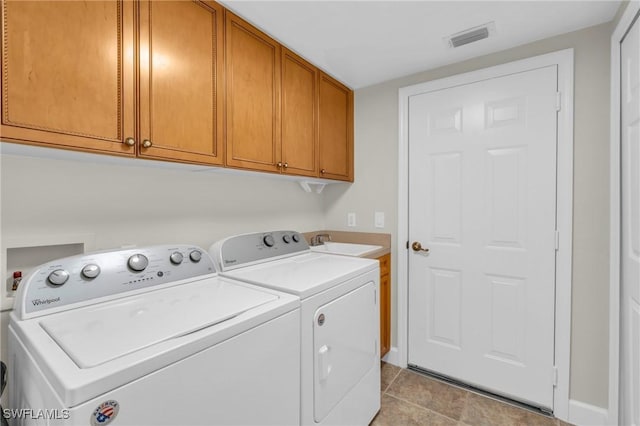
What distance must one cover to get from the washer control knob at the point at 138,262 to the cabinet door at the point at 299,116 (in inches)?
36.2

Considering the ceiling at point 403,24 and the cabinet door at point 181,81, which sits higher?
the ceiling at point 403,24

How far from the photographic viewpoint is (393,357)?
2408mm

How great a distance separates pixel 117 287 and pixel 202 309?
0.37 metres

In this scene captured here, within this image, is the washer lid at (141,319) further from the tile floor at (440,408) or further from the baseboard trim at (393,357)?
the baseboard trim at (393,357)

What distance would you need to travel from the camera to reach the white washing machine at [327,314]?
4.03 ft

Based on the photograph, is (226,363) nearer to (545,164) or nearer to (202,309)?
(202,309)

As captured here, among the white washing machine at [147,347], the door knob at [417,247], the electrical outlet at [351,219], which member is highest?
the electrical outlet at [351,219]

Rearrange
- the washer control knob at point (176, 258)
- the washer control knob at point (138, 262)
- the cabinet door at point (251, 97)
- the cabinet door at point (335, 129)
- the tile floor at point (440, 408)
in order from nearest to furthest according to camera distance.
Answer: the washer control knob at point (138, 262) < the washer control knob at point (176, 258) < the cabinet door at point (251, 97) < the tile floor at point (440, 408) < the cabinet door at point (335, 129)

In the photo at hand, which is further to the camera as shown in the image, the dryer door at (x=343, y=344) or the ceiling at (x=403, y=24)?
the ceiling at (x=403, y=24)

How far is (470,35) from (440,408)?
2.31 meters

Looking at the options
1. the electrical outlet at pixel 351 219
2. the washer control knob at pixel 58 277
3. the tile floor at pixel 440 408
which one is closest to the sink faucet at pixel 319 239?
the electrical outlet at pixel 351 219

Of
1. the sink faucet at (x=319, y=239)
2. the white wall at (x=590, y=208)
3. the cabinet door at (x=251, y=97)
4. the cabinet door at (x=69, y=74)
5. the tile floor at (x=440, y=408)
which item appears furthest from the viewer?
the sink faucet at (x=319, y=239)

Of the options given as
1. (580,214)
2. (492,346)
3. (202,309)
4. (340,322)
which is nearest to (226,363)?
(202,309)

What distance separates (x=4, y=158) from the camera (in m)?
1.10
